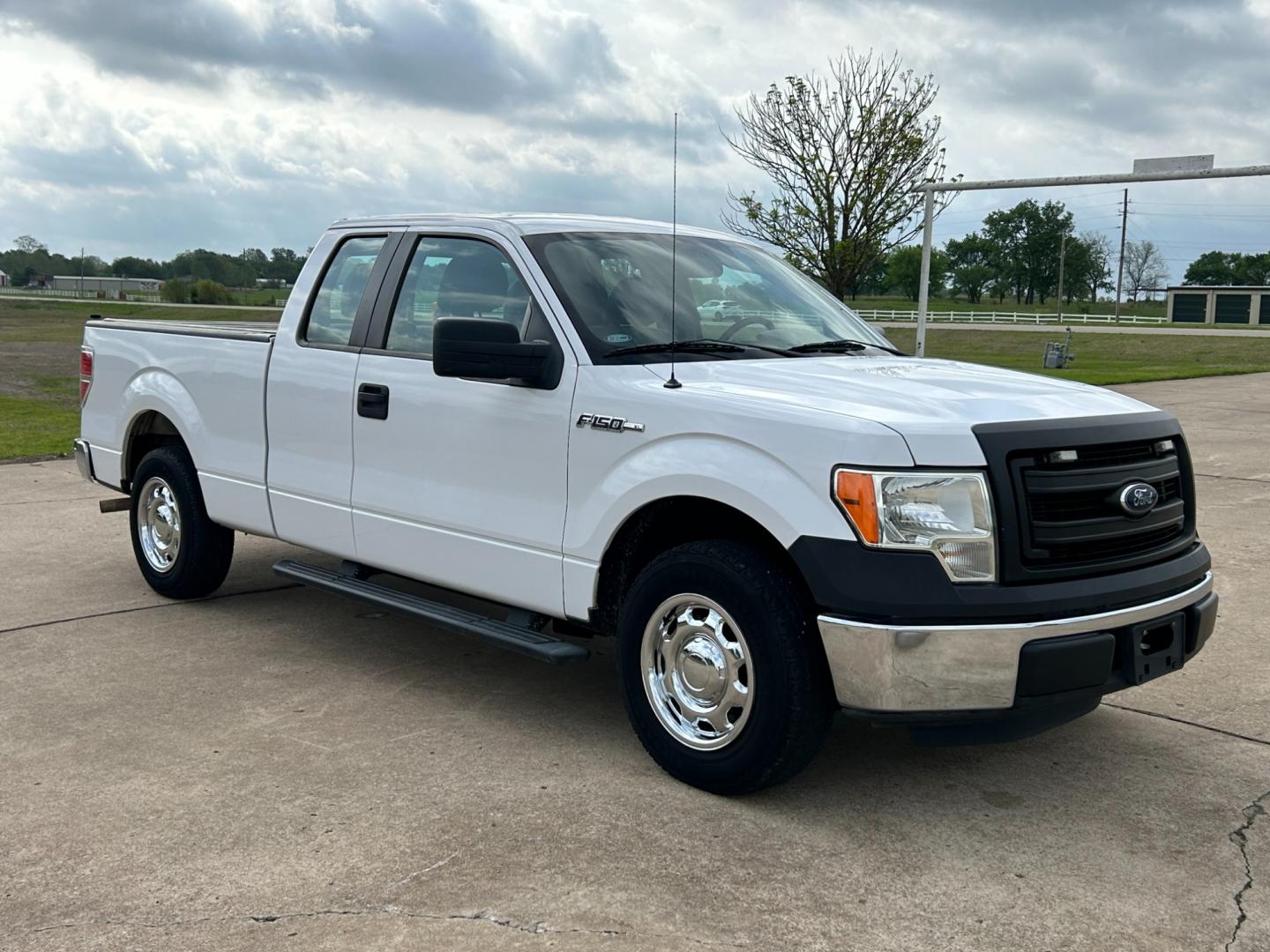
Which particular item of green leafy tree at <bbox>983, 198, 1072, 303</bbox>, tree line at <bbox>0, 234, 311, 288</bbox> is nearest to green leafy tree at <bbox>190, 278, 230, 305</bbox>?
tree line at <bbox>0, 234, 311, 288</bbox>

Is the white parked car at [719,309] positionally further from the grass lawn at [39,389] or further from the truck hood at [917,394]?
the grass lawn at [39,389]

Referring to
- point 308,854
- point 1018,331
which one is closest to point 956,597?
point 308,854

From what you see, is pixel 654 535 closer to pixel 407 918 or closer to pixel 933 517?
pixel 933 517

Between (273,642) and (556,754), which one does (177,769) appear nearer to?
(556,754)

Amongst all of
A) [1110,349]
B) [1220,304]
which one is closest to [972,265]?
[1220,304]

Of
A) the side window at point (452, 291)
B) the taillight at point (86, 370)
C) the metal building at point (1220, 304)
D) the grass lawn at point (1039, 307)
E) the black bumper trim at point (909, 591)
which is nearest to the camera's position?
the black bumper trim at point (909, 591)

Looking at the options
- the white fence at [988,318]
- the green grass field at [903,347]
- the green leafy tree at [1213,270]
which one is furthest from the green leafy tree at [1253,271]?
the green grass field at [903,347]

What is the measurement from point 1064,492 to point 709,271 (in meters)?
1.92

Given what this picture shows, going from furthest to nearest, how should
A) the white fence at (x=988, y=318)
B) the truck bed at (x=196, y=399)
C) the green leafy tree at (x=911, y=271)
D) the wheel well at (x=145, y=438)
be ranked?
the green leafy tree at (x=911, y=271) → the white fence at (x=988, y=318) → the wheel well at (x=145, y=438) → the truck bed at (x=196, y=399)

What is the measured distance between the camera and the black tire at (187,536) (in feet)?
21.3

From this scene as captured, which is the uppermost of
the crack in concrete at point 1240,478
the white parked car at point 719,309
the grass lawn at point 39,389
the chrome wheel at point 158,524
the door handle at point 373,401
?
the white parked car at point 719,309

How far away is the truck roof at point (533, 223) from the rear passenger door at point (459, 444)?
0.26ft

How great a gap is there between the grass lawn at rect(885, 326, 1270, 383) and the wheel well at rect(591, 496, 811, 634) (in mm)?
26046

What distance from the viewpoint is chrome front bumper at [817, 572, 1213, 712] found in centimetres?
369
